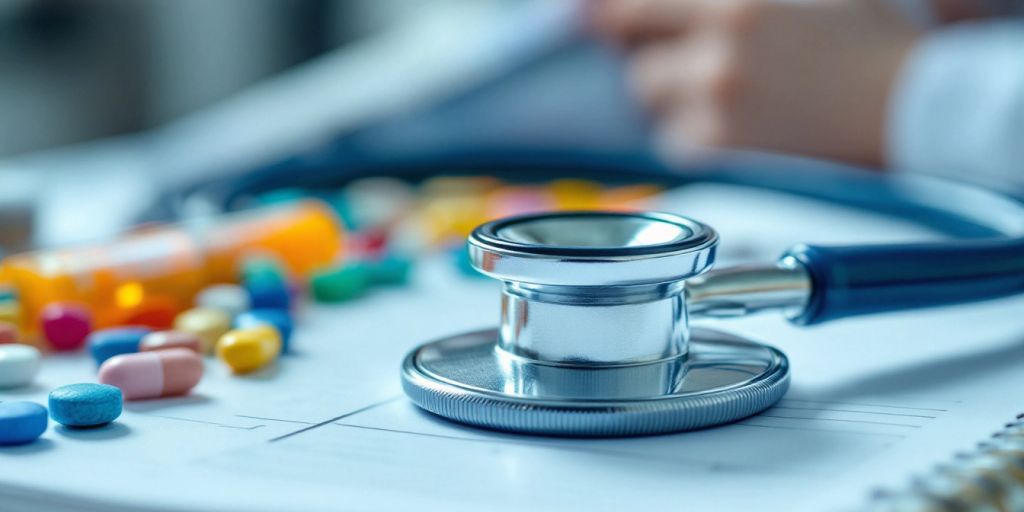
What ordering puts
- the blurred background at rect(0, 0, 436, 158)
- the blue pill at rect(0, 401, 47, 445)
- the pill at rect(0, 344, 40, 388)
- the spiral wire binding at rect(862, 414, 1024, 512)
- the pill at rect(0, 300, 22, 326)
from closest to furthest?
the spiral wire binding at rect(862, 414, 1024, 512) → the blue pill at rect(0, 401, 47, 445) → the pill at rect(0, 344, 40, 388) → the pill at rect(0, 300, 22, 326) → the blurred background at rect(0, 0, 436, 158)

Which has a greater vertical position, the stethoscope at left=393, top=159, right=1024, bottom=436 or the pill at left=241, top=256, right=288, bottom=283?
the stethoscope at left=393, top=159, right=1024, bottom=436

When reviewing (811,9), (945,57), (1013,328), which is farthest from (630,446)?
(811,9)

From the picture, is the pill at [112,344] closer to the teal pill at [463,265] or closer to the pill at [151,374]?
the pill at [151,374]

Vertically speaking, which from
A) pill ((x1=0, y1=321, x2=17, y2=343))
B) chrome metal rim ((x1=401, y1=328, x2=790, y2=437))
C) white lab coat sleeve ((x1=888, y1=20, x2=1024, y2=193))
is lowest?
pill ((x1=0, y1=321, x2=17, y2=343))

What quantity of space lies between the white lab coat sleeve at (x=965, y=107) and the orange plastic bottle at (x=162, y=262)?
2.16 feet

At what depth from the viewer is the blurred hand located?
137 cm

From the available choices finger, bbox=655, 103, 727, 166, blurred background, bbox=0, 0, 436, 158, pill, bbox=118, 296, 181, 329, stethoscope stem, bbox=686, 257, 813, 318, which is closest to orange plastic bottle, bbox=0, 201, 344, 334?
pill, bbox=118, 296, 181, 329

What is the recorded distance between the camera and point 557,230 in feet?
1.78

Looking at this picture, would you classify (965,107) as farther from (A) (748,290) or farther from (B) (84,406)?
(B) (84,406)

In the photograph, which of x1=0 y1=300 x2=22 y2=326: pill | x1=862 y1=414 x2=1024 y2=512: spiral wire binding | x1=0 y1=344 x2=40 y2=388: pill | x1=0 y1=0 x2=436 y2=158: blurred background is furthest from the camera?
x1=0 y1=0 x2=436 y2=158: blurred background

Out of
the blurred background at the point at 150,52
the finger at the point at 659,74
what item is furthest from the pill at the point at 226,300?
the blurred background at the point at 150,52

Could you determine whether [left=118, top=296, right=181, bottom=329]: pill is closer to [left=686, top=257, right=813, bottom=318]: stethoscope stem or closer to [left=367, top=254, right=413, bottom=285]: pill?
[left=367, top=254, right=413, bottom=285]: pill

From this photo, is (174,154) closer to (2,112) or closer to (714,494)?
(714,494)

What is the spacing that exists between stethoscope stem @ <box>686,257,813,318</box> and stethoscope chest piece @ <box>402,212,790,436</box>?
0.02 meters
